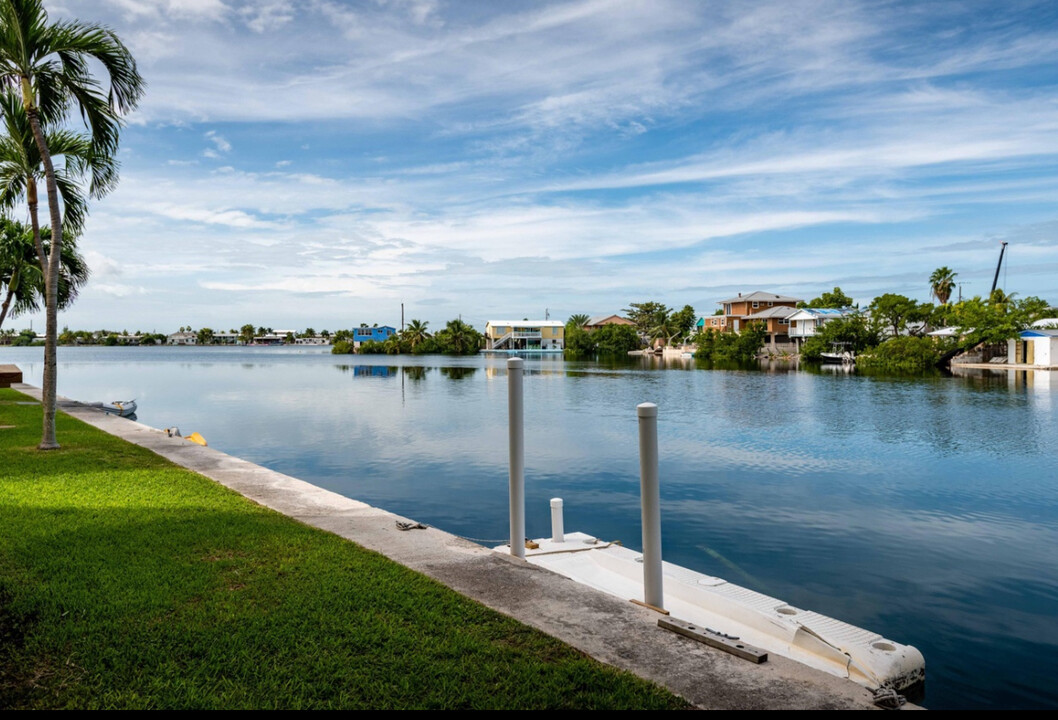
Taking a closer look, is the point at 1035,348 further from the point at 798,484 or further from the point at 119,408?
the point at 119,408

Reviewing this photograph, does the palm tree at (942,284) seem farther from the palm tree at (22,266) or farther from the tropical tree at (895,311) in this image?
the palm tree at (22,266)

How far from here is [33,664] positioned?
4.12 m

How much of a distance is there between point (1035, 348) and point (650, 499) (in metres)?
67.8

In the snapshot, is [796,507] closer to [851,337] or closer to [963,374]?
[963,374]

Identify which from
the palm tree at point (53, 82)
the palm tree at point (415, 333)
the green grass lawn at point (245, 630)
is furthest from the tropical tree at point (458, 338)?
the green grass lawn at point (245, 630)

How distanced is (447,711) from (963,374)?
56.1m

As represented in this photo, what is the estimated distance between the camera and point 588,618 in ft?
17.2

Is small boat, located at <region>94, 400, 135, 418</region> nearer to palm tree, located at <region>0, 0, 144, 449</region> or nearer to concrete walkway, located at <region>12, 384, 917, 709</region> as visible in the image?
palm tree, located at <region>0, 0, 144, 449</region>

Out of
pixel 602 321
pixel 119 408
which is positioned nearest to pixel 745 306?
pixel 602 321

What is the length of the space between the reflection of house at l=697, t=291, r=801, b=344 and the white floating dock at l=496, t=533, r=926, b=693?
84.9m

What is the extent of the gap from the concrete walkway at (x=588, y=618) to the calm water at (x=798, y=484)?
317 centimetres

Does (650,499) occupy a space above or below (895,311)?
below

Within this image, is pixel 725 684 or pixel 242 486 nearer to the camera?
pixel 725 684

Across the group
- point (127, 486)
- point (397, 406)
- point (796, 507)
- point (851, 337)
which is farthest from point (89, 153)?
point (851, 337)
